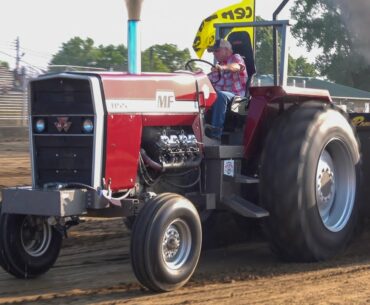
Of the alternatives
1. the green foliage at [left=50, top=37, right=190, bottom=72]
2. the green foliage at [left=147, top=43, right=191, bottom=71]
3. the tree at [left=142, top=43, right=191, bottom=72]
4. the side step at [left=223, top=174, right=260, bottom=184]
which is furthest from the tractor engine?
the green foliage at [left=147, top=43, right=191, bottom=71]

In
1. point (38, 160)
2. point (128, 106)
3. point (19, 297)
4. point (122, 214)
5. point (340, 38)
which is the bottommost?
point (19, 297)

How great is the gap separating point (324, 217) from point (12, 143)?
13.0 metres

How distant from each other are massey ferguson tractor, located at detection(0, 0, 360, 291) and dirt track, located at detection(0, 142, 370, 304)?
16 cm

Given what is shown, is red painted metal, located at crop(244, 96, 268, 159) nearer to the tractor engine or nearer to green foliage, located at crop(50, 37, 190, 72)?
the tractor engine

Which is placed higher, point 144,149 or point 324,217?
point 144,149

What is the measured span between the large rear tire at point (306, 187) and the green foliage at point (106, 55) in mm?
21288

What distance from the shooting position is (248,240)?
24.2 feet

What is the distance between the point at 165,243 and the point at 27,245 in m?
1.23

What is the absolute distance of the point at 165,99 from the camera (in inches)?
226

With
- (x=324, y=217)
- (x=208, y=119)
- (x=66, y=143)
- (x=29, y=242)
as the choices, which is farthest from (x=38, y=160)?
(x=324, y=217)

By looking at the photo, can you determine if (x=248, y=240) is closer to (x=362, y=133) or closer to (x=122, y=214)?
(x=362, y=133)

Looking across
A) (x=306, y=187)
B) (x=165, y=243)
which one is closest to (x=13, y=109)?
(x=306, y=187)

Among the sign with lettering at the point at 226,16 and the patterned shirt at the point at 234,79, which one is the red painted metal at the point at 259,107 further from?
the sign with lettering at the point at 226,16

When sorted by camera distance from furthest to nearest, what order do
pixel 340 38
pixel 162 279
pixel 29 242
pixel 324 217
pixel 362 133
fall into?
pixel 340 38
pixel 362 133
pixel 324 217
pixel 29 242
pixel 162 279
